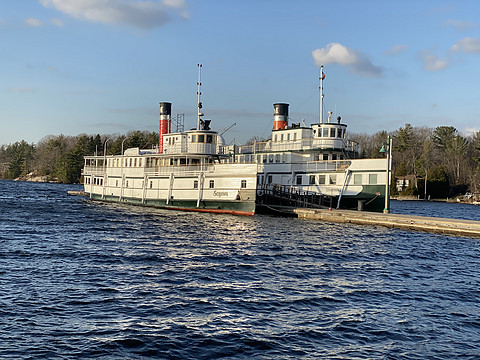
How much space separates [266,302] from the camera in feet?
51.5

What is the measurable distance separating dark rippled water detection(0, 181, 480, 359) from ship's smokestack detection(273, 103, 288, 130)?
3179 cm

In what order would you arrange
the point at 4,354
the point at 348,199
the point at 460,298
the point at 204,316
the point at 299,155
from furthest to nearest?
the point at 299,155
the point at 348,199
the point at 460,298
the point at 204,316
the point at 4,354

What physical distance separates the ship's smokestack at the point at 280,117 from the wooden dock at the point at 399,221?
17.7 metres

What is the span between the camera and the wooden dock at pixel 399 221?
3400 centimetres

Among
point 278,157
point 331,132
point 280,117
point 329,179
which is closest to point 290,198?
point 329,179

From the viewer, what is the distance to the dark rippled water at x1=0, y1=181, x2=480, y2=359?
38.9 ft

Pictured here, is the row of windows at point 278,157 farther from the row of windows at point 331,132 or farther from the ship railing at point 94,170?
the ship railing at point 94,170

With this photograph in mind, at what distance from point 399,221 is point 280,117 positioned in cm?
2746

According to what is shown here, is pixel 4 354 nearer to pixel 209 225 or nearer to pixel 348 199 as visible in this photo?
pixel 209 225

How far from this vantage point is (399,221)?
37250 millimetres

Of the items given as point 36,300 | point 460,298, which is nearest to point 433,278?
point 460,298

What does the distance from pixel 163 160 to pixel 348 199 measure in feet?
70.5

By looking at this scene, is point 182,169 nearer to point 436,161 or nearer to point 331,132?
point 331,132

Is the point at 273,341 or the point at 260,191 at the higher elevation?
the point at 260,191
